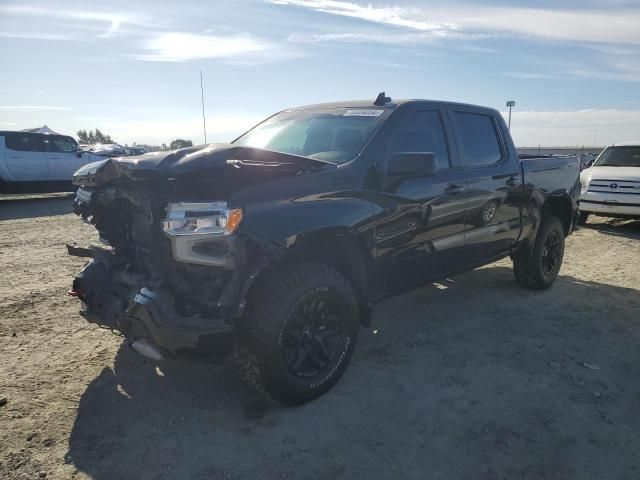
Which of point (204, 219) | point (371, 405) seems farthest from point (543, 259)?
point (204, 219)

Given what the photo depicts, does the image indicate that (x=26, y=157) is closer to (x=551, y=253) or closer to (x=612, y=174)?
(x=551, y=253)

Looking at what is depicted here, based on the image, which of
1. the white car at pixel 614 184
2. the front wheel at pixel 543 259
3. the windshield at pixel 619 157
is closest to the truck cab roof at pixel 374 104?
the front wheel at pixel 543 259

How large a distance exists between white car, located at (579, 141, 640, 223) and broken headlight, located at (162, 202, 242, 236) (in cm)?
921

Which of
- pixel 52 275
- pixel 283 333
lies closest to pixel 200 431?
pixel 283 333

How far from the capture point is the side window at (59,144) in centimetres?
1360

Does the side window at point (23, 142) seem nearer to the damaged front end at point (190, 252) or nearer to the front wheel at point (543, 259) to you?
the damaged front end at point (190, 252)

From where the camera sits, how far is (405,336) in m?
4.17

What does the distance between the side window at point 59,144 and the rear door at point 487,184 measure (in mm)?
12922

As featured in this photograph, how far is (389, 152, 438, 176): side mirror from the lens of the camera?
10.7 ft

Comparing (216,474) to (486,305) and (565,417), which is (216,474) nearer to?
(565,417)

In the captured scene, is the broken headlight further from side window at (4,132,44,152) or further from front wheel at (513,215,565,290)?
side window at (4,132,44,152)

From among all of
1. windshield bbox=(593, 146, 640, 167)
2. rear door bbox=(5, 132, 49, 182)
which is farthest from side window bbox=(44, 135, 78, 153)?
windshield bbox=(593, 146, 640, 167)

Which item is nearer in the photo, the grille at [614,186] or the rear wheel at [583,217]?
the grille at [614,186]

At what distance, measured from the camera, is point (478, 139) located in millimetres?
4520
